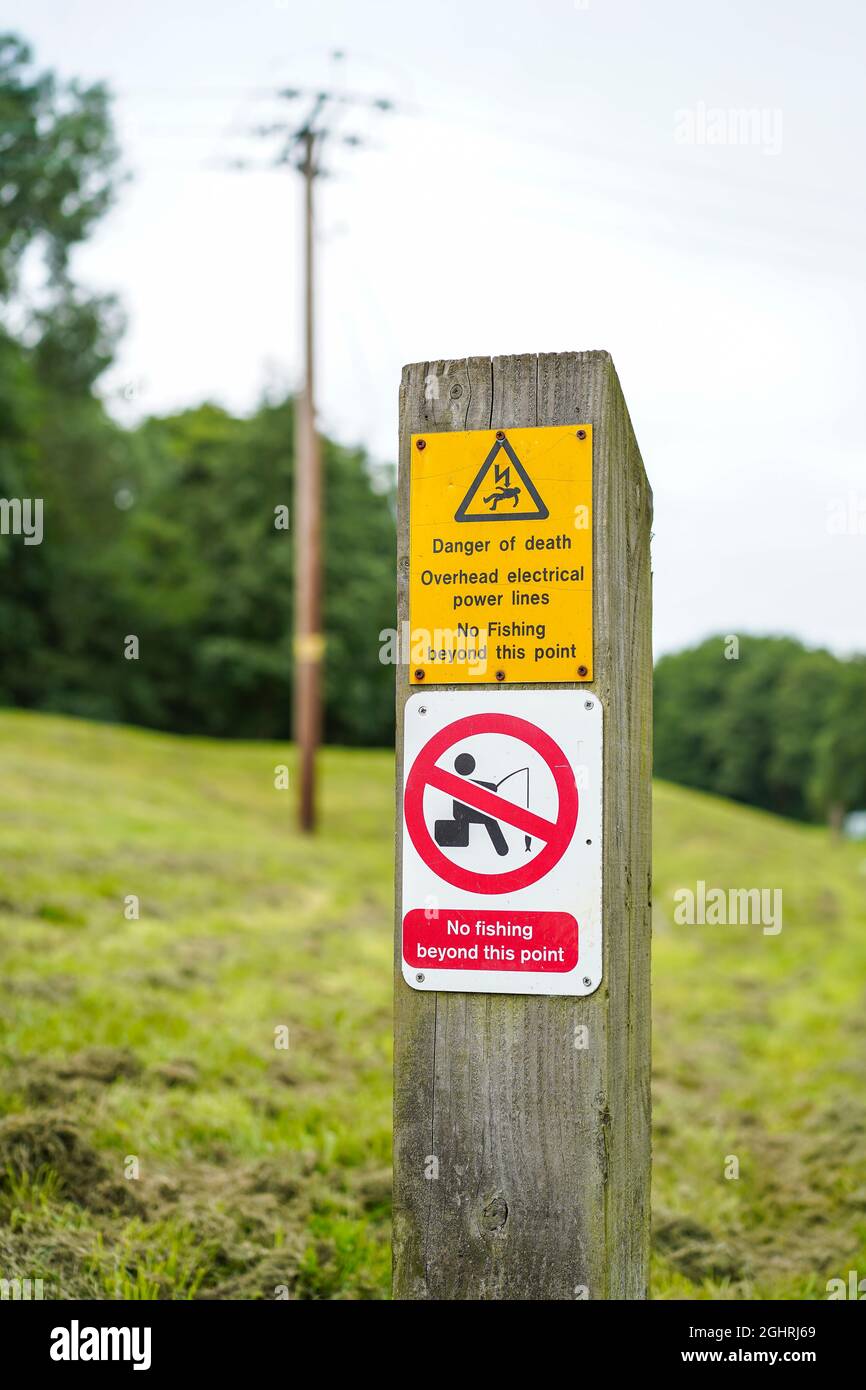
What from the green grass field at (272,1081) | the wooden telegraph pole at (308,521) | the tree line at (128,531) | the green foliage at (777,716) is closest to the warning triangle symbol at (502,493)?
the green grass field at (272,1081)

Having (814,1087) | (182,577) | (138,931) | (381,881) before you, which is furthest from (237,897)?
(182,577)

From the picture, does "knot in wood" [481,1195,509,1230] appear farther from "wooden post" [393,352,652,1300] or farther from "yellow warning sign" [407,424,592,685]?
"yellow warning sign" [407,424,592,685]

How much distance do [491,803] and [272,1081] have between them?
294 centimetres

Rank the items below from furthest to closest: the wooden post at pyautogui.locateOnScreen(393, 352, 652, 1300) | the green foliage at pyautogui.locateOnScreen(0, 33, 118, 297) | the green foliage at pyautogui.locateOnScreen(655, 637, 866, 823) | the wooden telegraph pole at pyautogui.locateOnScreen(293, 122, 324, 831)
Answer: the green foliage at pyautogui.locateOnScreen(0, 33, 118, 297), the green foliage at pyautogui.locateOnScreen(655, 637, 866, 823), the wooden telegraph pole at pyautogui.locateOnScreen(293, 122, 324, 831), the wooden post at pyautogui.locateOnScreen(393, 352, 652, 1300)

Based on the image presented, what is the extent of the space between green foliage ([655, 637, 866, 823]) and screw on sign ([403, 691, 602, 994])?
15323 mm

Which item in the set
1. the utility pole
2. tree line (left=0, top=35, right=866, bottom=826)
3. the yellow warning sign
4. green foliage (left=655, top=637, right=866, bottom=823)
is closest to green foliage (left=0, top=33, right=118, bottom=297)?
A: tree line (left=0, top=35, right=866, bottom=826)

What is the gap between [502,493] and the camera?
2230 millimetres

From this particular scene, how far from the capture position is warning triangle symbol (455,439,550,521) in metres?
2.21

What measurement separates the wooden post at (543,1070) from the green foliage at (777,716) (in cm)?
1526

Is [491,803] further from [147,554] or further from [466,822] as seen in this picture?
[147,554]

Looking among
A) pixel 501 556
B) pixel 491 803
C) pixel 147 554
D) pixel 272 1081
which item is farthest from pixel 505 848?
pixel 147 554

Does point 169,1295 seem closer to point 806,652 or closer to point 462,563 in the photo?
point 462,563

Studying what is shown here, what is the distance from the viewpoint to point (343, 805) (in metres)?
19.1
